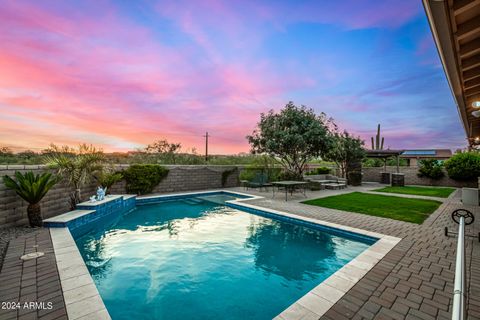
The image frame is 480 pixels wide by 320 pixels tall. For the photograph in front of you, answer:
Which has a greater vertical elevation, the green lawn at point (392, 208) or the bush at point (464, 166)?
the bush at point (464, 166)

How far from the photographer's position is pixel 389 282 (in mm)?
2893

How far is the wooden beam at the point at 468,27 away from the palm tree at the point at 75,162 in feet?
29.2

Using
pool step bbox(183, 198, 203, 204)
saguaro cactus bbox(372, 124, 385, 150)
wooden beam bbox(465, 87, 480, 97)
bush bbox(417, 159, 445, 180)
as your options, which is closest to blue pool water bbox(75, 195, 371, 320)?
pool step bbox(183, 198, 203, 204)

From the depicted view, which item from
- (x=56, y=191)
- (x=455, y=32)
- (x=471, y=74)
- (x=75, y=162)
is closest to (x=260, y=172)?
(x=75, y=162)

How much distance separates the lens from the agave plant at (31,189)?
16.9ft

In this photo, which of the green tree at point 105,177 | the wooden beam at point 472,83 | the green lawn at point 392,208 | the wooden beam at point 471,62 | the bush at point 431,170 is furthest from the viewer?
the bush at point 431,170

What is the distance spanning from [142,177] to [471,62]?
11.3 m

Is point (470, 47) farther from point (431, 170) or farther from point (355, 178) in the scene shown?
point (431, 170)

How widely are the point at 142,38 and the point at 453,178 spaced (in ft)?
64.1

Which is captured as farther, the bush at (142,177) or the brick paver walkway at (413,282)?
the bush at (142,177)

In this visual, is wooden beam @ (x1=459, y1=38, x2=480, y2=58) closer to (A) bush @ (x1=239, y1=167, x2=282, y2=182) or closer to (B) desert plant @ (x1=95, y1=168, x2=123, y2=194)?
(B) desert plant @ (x1=95, y1=168, x2=123, y2=194)

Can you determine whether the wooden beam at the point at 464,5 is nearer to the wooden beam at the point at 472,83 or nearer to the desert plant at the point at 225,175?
the wooden beam at the point at 472,83

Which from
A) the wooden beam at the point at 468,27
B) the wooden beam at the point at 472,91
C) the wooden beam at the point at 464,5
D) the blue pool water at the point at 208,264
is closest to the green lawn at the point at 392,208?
the blue pool water at the point at 208,264

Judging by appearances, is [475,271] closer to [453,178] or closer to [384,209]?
[384,209]
